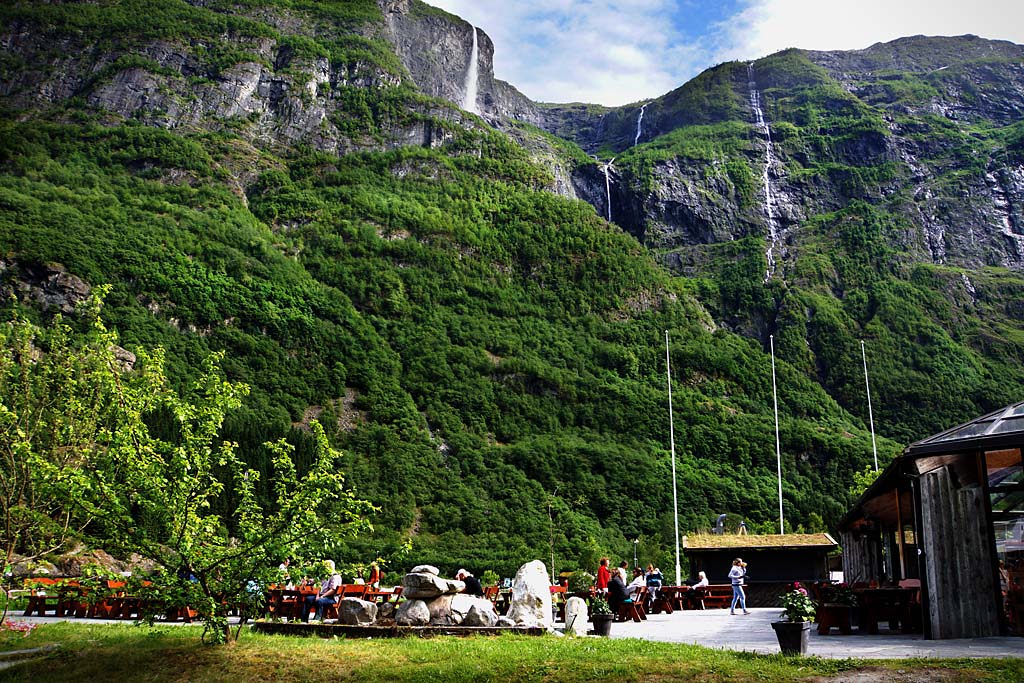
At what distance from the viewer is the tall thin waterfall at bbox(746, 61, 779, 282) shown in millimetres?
120250

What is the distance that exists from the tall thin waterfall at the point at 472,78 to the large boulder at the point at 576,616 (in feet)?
453

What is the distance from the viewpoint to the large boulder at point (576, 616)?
56.6ft

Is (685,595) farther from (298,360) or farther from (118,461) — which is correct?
(298,360)

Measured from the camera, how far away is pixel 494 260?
335 ft

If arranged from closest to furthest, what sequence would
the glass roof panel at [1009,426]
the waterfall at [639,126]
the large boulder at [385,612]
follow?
the glass roof panel at [1009,426], the large boulder at [385,612], the waterfall at [639,126]

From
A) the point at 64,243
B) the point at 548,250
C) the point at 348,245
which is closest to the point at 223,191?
the point at 348,245

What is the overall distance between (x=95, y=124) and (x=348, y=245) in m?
34.1

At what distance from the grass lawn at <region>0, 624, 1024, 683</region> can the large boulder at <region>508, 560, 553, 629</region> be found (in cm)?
183

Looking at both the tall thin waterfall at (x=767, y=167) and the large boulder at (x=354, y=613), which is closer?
the large boulder at (x=354, y=613)

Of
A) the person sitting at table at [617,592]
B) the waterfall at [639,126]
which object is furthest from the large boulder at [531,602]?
the waterfall at [639,126]

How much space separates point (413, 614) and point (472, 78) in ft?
469

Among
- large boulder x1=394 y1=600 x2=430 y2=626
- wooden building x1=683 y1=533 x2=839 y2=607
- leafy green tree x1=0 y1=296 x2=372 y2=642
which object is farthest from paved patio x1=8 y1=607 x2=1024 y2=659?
wooden building x1=683 y1=533 x2=839 y2=607

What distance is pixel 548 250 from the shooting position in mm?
105625

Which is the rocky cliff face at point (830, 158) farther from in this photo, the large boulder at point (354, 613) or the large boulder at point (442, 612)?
the large boulder at point (354, 613)
